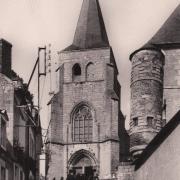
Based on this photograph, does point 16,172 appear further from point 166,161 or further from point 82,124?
point 82,124

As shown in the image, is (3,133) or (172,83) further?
(172,83)

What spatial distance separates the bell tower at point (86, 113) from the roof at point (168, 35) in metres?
21.2

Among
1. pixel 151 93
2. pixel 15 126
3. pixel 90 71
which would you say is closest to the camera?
pixel 15 126

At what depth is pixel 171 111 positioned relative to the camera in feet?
136

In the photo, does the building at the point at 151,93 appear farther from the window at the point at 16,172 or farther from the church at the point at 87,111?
the church at the point at 87,111

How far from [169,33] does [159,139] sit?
1407 cm

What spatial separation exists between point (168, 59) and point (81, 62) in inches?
1220

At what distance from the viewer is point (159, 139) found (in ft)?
104

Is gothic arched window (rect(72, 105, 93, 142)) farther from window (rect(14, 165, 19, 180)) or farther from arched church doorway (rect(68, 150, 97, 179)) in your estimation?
window (rect(14, 165, 19, 180))

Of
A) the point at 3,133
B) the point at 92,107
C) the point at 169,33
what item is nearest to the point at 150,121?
the point at 169,33

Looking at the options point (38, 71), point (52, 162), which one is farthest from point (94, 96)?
point (38, 71)

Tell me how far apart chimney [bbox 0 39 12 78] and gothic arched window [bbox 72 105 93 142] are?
112 feet

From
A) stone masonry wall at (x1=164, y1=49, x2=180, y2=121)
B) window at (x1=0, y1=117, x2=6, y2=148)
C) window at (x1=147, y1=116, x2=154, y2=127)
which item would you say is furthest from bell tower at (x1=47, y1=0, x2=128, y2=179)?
window at (x1=0, y1=117, x2=6, y2=148)

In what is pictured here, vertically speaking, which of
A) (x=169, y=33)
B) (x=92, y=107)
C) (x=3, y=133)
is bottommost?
(x=3, y=133)
